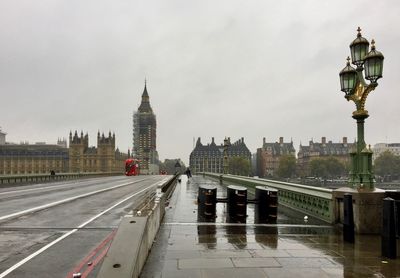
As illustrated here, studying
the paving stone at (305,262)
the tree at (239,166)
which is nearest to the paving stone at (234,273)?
the paving stone at (305,262)

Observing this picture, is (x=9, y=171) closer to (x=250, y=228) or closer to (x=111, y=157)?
(x=111, y=157)

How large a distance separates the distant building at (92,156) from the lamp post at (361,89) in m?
166

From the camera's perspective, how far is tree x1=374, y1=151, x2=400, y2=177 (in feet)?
470

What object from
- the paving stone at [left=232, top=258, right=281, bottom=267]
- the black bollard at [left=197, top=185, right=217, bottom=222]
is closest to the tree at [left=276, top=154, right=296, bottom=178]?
the black bollard at [left=197, top=185, right=217, bottom=222]

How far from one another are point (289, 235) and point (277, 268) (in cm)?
372

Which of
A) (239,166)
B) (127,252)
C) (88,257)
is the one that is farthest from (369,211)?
(239,166)

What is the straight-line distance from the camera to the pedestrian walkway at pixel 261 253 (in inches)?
275

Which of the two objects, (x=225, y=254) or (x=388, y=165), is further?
(x=388, y=165)

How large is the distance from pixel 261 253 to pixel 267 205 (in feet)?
19.2

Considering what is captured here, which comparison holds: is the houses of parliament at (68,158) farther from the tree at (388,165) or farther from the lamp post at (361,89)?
the lamp post at (361,89)

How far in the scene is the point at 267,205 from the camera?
14227 mm

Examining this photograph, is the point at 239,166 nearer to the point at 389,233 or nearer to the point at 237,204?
the point at 237,204

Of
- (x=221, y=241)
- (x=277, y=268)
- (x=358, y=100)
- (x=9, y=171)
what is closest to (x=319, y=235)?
(x=221, y=241)

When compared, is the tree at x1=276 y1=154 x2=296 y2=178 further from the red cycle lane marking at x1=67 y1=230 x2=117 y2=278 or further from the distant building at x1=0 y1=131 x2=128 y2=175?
the red cycle lane marking at x1=67 y1=230 x2=117 y2=278
